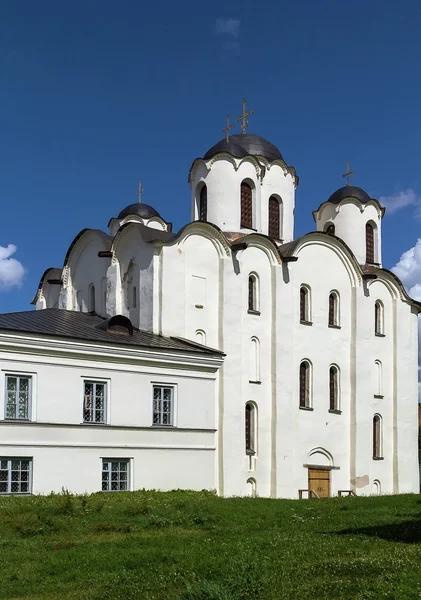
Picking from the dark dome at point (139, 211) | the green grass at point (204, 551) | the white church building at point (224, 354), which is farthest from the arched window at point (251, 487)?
the dark dome at point (139, 211)

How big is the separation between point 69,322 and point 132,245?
4224mm

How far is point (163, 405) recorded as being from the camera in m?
24.3

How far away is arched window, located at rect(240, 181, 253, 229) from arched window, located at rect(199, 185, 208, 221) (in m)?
1.34

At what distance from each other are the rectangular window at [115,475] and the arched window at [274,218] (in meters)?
12.1

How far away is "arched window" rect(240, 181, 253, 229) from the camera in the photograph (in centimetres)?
3097

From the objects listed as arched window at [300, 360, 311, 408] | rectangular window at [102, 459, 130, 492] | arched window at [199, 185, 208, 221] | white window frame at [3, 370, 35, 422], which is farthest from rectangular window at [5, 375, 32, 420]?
arched window at [199, 185, 208, 221]

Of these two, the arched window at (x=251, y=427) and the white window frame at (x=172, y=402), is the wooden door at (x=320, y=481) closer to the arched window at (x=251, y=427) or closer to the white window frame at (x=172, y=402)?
the arched window at (x=251, y=427)

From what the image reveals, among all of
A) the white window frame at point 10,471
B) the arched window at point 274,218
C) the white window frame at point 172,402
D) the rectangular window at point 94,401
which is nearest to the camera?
the white window frame at point 10,471

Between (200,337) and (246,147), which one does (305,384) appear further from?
(246,147)

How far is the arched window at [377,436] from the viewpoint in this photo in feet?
106

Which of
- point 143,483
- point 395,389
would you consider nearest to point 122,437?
point 143,483

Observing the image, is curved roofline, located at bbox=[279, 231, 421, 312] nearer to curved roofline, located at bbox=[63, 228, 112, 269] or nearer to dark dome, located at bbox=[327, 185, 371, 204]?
dark dome, located at bbox=[327, 185, 371, 204]

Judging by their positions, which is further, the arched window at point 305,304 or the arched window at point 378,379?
the arched window at point 378,379

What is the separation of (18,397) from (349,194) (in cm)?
1851
